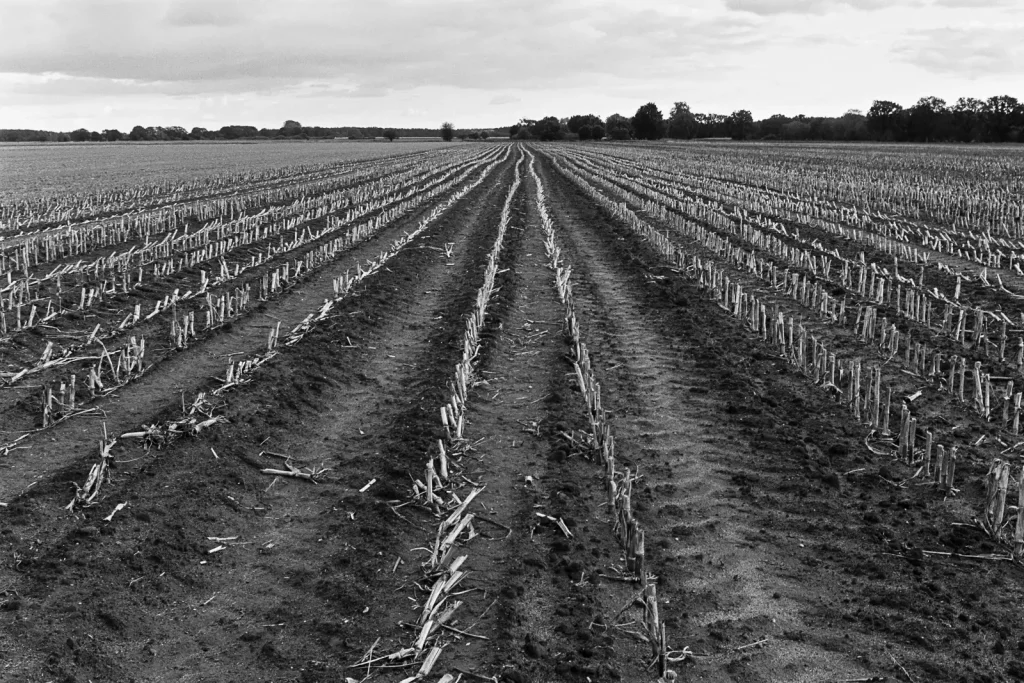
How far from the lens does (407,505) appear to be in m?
6.37

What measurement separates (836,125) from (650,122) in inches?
1274

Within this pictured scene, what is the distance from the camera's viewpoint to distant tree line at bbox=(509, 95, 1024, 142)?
92.9 m

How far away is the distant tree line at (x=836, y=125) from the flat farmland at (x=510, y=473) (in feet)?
290

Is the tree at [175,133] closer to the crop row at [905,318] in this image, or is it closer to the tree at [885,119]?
the tree at [885,119]

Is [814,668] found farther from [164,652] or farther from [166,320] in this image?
[166,320]

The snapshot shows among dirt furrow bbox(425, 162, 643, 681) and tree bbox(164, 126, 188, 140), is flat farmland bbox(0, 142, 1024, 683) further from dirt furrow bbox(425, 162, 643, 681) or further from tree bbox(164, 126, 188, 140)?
Answer: tree bbox(164, 126, 188, 140)

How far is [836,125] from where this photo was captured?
113812 millimetres

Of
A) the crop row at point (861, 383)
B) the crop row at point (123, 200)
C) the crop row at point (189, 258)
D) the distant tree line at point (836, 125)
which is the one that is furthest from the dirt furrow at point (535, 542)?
the distant tree line at point (836, 125)

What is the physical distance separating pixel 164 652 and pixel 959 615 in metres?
4.14

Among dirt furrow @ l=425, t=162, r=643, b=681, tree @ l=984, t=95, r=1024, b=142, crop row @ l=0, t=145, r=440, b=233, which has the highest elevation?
tree @ l=984, t=95, r=1024, b=142

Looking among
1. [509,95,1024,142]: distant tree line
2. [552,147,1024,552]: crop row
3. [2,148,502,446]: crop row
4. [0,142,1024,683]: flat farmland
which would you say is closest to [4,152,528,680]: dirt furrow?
[0,142,1024,683]: flat farmland

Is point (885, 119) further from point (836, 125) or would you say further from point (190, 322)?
point (190, 322)

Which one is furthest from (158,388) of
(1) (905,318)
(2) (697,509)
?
(1) (905,318)

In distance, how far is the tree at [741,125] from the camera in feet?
419
